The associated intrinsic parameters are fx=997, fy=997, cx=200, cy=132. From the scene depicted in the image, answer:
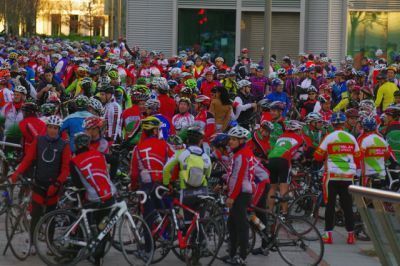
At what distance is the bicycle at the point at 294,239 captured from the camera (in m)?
12.1

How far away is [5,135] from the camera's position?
16.0m

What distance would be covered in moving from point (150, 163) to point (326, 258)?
2.70 m

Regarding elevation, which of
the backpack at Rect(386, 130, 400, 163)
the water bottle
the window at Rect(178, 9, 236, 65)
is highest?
the window at Rect(178, 9, 236, 65)

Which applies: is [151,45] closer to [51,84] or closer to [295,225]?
[51,84]

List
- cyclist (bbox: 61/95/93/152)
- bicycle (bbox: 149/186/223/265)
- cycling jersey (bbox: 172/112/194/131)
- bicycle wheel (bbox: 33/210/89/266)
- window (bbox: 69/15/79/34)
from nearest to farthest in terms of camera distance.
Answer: bicycle wheel (bbox: 33/210/89/266) → bicycle (bbox: 149/186/223/265) → cyclist (bbox: 61/95/93/152) → cycling jersey (bbox: 172/112/194/131) → window (bbox: 69/15/79/34)

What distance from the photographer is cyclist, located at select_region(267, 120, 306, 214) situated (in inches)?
567

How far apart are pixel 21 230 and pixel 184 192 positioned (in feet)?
6.84

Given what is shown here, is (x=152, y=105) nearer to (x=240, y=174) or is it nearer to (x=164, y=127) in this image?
(x=164, y=127)

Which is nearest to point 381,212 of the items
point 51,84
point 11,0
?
point 51,84

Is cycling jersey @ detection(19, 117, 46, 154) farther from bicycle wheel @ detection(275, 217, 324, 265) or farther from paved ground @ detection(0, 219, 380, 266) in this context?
bicycle wheel @ detection(275, 217, 324, 265)

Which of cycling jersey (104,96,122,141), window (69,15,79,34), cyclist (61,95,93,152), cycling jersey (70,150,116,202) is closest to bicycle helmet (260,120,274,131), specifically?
cyclist (61,95,93,152)

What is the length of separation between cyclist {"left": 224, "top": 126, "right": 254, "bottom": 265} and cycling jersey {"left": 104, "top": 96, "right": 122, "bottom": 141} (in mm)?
5206

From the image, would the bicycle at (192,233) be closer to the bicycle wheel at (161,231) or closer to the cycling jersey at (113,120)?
the bicycle wheel at (161,231)

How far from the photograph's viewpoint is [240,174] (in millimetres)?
11773
